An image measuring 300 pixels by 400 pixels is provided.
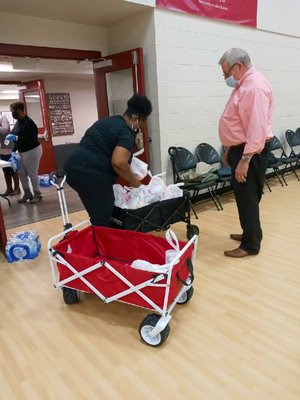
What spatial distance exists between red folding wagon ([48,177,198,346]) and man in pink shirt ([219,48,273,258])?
821 millimetres

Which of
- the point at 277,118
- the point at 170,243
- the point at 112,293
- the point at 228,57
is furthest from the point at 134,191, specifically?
the point at 277,118

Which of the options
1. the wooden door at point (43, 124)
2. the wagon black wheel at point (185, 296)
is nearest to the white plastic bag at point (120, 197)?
the wagon black wheel at point (185, 296)

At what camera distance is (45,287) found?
2.49 m

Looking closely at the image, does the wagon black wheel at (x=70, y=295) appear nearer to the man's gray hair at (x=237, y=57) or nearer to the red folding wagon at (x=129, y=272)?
the red folding wagon at (x=129, y=272)

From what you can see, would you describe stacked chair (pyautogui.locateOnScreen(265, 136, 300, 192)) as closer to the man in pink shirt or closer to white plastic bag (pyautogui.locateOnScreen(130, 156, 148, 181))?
the man in pink shirt

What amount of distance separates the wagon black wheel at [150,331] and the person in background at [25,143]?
3702 millimetres

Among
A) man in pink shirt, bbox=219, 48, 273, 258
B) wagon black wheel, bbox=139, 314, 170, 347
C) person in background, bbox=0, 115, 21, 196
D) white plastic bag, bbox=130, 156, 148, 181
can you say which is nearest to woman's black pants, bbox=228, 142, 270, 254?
man in pink shirt, bbox=219, 48, 273, 258

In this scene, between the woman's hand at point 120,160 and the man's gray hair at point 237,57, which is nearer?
the woman's hand at point 120,160

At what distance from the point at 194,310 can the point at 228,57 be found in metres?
1.89

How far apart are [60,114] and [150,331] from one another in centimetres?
724

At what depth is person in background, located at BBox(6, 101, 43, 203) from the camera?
466cm

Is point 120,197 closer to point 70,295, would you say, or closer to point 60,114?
point 70,295

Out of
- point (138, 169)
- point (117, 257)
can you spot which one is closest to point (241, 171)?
point (138, 169)

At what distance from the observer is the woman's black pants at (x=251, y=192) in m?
2.57
